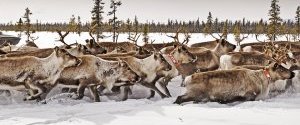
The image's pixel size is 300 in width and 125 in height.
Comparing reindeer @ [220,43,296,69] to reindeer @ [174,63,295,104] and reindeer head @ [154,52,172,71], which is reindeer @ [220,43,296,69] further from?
reindeer @ [174,63,295,104]

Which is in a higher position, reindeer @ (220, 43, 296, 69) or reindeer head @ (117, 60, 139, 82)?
reindeer @ (220, 43, 296, 69)

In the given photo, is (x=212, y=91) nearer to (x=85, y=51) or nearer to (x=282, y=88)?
(x=282, y=88)

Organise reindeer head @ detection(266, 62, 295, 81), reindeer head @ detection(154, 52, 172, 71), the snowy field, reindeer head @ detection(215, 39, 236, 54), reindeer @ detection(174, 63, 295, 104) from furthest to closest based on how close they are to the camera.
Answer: reindeer head @ detection(215, 39, 236, 54) → reindeer head @ detection(154, 52, 172, 71) → reindeer head @ detection(266, 62, 295, 81) → reindeer @ detection(174, 63, 295, 104) → the snowy field

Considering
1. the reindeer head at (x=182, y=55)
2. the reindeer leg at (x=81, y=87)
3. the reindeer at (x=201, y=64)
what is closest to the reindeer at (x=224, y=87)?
the reindeer leg at (x=81, y=87)

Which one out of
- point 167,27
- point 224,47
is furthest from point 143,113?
point 167,27

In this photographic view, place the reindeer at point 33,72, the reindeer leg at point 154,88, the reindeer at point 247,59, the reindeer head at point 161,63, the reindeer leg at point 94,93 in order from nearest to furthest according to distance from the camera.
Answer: the reindeer at point 33,72 → the reindeer leg at point 94,93 → the reindeer leg at point 154,88 → the reindeer head at point 161,63 → the reindeer at point 247,59

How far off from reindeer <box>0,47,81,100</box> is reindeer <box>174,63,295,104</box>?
245 centimetres

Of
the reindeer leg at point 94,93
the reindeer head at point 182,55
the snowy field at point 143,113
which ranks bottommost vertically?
the snowy field at point 143,113

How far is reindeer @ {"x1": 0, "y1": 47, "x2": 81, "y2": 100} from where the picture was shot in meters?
8.39

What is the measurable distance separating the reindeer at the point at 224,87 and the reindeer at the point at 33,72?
2449 mm

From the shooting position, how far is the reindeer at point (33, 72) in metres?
Answer: 8.39

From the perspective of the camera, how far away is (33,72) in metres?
8.62

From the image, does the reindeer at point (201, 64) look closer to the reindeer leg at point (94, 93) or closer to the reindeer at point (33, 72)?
the reindeer leg at point (94, 93)

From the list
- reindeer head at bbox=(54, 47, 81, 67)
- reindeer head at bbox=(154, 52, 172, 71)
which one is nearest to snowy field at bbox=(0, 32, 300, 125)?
reindeer head at bbox=(54, 47, 81, 67)
